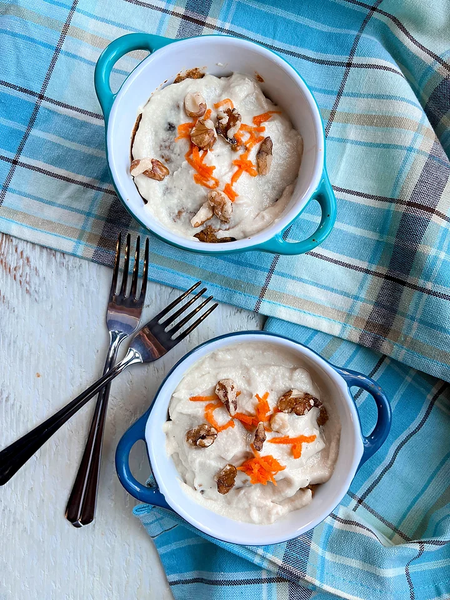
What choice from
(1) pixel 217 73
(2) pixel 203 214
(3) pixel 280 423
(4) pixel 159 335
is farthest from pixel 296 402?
(1) pixel 217 73

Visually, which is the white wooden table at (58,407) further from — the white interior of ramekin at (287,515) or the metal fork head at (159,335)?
the white interior of ramekin at (287,515)

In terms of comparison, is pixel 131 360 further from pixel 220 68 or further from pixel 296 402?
pixel 220 68

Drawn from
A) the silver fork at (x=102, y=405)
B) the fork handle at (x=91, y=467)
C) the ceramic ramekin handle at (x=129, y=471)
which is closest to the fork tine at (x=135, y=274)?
the silver fork at (x=102, y=405)

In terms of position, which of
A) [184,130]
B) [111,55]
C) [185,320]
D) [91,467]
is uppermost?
[111,55]

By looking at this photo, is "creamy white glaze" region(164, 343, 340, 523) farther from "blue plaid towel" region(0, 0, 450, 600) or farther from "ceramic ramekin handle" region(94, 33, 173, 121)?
"ceramic ramekin handle" region(94, 33, 173, 121)

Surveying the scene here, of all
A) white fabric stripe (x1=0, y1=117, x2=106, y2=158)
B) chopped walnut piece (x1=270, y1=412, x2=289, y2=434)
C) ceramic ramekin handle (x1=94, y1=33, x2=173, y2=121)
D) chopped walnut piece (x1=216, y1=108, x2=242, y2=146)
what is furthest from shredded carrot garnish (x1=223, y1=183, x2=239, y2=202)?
chopped walnut piece (x1=270, y1=412, x2=289, y2=434)

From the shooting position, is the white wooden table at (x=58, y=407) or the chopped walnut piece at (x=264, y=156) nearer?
the chopped walnut piece at (x=264, y=156)

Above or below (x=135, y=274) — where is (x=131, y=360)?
below

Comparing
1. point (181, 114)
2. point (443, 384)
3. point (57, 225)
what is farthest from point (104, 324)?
point (443, 384)
